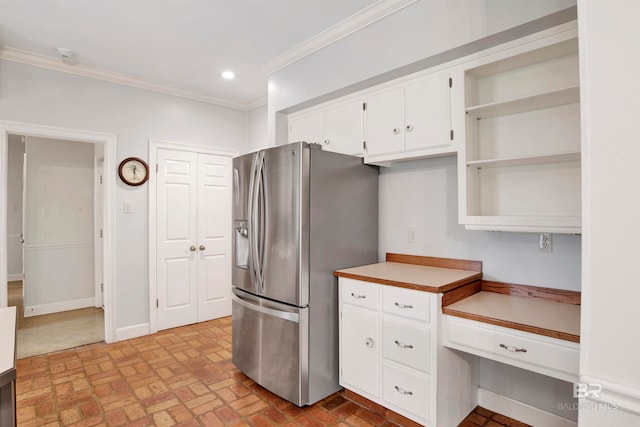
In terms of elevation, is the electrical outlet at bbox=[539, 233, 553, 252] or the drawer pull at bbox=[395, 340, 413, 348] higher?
the electrical outlet at bbox=[539, 233, 553, 252]

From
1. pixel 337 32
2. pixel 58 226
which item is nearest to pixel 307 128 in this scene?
pixel 337 32

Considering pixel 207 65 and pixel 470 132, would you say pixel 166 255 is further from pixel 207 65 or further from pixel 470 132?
pixel 470 132

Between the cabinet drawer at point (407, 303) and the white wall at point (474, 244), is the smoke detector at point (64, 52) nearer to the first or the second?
the white wall at point (474, 244)

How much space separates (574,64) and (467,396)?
2.04 meters

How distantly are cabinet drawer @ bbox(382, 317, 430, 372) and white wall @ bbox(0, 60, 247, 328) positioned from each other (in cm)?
284

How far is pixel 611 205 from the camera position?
3.29 feet

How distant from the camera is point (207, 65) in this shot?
3334 millimetres

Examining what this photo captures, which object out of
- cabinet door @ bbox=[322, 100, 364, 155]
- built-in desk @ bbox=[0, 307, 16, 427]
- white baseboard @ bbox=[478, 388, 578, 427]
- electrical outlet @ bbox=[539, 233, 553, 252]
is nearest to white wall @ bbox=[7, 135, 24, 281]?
cabinet door @ bbox=[322, 100, 364, 155]

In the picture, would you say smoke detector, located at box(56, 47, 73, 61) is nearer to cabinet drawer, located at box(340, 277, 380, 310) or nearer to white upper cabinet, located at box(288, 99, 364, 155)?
Result: white upper cabinet, located at box(288, 99, 364, 155)

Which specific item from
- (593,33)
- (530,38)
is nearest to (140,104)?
(530,38)

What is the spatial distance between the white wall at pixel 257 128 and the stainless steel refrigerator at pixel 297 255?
65.5 inches

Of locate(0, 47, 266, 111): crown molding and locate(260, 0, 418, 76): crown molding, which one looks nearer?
locate(260, 0, 418, 76): crown molding

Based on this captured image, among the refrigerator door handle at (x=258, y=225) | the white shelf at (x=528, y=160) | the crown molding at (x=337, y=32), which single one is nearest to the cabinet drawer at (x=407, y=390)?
the refrigerator door handle at (x=258, y=225)

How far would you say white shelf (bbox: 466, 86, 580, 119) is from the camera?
177 cm
